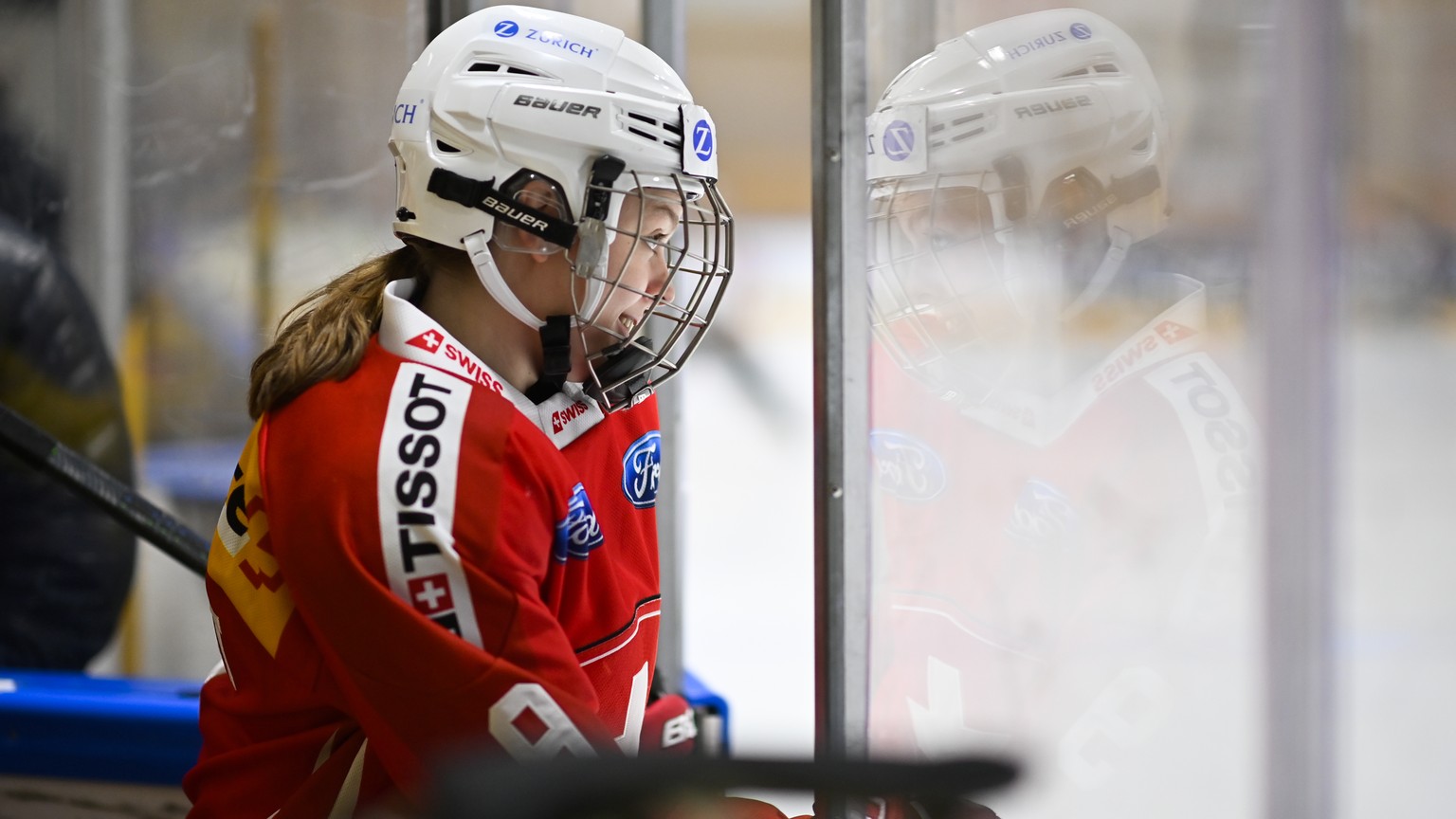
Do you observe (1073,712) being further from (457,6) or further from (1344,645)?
(457,6)

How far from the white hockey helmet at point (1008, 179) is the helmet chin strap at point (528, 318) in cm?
27

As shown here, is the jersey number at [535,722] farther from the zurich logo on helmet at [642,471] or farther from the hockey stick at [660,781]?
the hockey stick at [660,781]

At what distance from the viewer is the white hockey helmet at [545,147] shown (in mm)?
1089

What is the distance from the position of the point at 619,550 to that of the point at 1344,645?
2.28 feet

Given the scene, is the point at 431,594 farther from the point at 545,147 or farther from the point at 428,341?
the point at 545,147

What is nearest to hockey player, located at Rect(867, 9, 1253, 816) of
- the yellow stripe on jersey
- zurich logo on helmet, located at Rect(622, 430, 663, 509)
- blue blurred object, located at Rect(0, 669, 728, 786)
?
zurich logo on helmet, located at Rect(622, 430, 663, 509)

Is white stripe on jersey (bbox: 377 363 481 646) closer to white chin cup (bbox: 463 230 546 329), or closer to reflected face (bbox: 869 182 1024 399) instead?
white chin cup (bbox: 463 230 546 329)

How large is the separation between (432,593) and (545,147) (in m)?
0.39

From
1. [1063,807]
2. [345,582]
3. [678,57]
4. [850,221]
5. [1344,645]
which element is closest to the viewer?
[1344,645]

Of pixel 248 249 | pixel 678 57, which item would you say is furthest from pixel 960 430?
pixel 248 249

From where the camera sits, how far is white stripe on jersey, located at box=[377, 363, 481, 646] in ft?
3.05

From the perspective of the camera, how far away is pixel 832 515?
1.19 metres

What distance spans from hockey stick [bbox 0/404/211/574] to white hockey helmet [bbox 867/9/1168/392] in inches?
47.6

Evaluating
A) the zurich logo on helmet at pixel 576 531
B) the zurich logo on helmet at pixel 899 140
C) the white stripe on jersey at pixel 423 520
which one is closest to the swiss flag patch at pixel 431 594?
the white stripe on jersey at pixel 423 520
